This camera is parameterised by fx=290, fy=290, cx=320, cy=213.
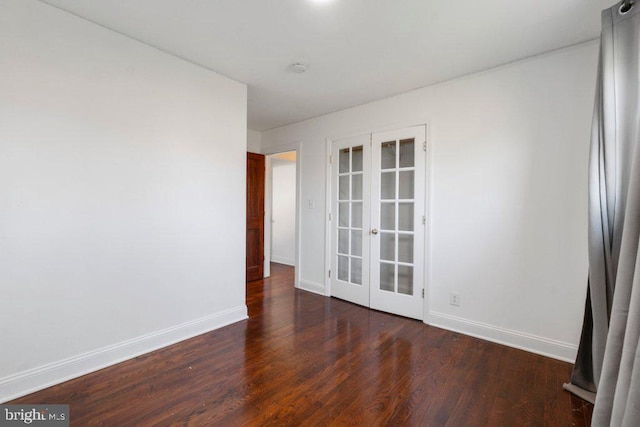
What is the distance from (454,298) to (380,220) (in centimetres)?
112

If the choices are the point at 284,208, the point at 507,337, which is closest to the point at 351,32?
the point at 507,337

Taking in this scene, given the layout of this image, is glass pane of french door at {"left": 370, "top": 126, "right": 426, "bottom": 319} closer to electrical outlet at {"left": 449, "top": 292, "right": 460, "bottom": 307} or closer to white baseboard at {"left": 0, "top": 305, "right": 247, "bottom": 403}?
electrical outlet at {"left": 449, "top": 292, "right": 460, "bottom": 307}

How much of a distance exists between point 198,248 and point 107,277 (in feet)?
2.40

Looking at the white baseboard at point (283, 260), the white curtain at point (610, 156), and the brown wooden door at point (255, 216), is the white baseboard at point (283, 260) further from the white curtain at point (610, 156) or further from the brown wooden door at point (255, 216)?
the white curtain at point (610, 156)

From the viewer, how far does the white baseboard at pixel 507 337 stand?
90.4 inches

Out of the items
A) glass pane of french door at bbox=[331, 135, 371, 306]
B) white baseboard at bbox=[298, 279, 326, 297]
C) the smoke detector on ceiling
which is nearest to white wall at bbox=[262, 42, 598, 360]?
glass pane of french door at bbox=[331, 135, 371, 306]

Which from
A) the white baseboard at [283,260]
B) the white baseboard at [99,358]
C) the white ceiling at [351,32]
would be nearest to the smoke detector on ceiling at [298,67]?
the white ceiling at [351,32]

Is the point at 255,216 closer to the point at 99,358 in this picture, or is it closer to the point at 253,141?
the point at 253,141

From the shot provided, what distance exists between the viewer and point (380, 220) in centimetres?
342

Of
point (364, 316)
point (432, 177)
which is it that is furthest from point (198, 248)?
point (432, 177)

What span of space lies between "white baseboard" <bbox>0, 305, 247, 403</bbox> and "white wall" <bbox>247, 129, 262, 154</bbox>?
8.88 feet

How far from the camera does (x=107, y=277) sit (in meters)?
2.15

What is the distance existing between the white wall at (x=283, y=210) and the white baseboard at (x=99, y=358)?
331cm

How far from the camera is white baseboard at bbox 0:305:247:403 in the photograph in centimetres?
179
